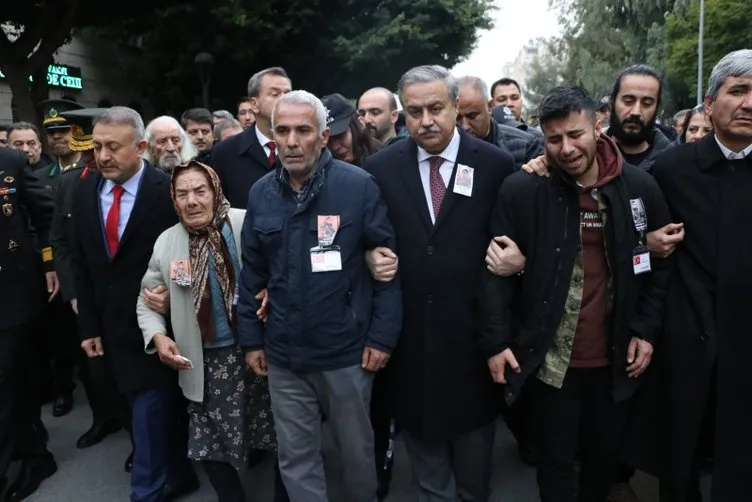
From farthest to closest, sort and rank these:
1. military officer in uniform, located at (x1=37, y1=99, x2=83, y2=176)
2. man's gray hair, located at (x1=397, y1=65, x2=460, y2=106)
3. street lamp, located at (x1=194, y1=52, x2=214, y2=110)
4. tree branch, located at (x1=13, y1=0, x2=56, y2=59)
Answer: street lamp, located at (x1=194, y1=52, x2=214, y2=110)
tree branch, located at (x1=13, y1=0, x2=56, y2=59)
military officer in uniform, located at (x1=37, y1=99, x2=83, y2=176)
man's gray hair, located at (x1=397, y1=65, x2=460, y2=106)

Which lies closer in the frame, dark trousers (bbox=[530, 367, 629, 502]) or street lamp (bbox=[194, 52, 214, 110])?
dark trousers (bbox=[530, 367, 629, 502])

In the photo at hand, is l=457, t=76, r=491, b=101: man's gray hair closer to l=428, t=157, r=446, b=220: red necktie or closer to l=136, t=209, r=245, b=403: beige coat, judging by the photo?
l=428, t=157, r=446, b=220: red necktie

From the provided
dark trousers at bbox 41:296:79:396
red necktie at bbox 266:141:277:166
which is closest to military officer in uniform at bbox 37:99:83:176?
dark trousers at bbox 41:296:79:396

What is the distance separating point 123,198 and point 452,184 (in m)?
1.82

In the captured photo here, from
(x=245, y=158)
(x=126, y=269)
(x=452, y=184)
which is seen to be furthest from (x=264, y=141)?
(x=452, y=184)

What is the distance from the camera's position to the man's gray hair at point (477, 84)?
4.10 metres

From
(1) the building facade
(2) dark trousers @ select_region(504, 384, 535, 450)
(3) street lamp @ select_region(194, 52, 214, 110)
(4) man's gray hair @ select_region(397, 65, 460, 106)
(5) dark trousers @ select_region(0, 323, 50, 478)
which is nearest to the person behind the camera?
(4) man's gray hair @ select_region(397, 65, 460, 106)

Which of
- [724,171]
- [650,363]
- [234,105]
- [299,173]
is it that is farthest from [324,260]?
[234,105]

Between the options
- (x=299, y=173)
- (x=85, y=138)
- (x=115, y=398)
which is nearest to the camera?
(x=299, y=173)

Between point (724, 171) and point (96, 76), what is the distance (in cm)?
1832

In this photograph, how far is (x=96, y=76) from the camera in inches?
696

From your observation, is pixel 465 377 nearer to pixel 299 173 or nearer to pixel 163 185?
pixel 299 173

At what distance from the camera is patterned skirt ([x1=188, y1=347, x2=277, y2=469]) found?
3234 millimetres

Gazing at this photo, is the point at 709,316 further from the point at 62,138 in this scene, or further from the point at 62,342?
the point at 62,138
